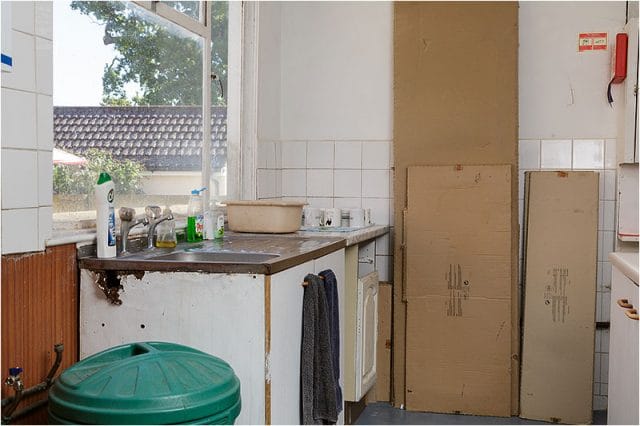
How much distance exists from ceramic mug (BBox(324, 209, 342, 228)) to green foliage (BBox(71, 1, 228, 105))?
856mm

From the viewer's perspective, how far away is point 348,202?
4.52m

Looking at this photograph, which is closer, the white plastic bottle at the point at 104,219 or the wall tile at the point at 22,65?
the wall tile at the point at 22,65

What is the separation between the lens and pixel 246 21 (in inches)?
165

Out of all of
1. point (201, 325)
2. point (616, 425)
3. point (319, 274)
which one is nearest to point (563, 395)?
point (616, 425)

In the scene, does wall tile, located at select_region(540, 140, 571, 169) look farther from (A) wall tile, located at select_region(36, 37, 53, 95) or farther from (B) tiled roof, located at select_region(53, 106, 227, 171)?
(A) wall tile, located at select_region(36, 37, 53, 95)

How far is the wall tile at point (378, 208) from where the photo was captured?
4.46 m

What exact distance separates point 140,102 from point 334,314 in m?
1.19

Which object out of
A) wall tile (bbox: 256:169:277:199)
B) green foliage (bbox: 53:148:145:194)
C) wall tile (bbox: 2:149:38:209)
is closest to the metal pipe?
wall tile (bbox: 2:149:38:209)

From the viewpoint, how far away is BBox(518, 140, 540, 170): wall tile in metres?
4.27

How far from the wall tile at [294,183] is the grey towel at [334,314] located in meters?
1.51

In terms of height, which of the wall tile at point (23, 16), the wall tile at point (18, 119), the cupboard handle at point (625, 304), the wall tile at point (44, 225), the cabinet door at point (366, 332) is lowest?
the cabinet door at point (366, 332)

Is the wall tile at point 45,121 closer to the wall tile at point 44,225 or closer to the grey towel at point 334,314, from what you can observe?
the wall tile at point 44,225

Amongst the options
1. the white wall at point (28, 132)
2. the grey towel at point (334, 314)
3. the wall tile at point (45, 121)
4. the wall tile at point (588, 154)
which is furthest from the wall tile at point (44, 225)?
the wall tile at point (588, 154)

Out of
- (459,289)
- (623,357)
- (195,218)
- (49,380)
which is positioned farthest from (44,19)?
(459,289)
